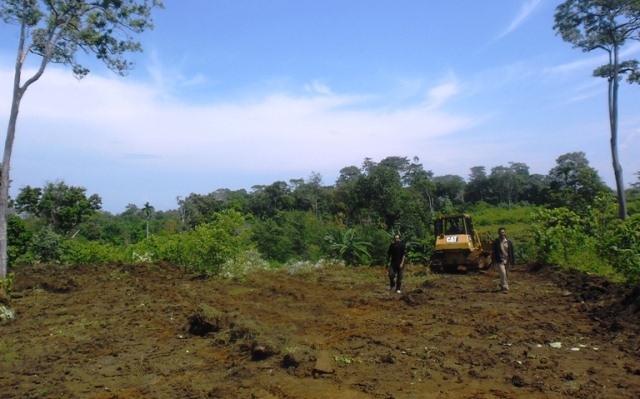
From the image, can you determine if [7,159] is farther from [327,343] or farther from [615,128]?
[615,128]

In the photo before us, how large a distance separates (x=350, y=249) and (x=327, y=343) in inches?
590

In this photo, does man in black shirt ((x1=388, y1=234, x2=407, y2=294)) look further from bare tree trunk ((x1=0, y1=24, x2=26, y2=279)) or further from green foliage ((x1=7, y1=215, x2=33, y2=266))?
green foliage ((x1=7, y1=215, x2=33, y2=266))

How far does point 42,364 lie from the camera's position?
7.24 meters

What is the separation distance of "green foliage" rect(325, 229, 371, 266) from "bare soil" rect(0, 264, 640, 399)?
8438mm

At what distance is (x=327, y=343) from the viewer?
7.82 m

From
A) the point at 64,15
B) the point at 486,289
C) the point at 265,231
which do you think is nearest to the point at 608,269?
the point at 486,289

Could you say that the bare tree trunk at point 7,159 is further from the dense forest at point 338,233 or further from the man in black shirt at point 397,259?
the man in black shirt at point 397,259

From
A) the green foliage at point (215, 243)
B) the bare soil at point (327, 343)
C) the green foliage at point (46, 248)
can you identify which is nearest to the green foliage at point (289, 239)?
the green foliage at point (215, 243)

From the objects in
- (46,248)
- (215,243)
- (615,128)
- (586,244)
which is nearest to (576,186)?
(615,128)

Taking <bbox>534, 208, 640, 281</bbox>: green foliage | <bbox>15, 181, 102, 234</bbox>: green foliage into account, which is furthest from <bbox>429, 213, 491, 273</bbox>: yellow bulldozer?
<bbox>15, 181, 102, 234</bbox>: green foliage

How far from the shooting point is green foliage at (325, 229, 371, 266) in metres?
22.6

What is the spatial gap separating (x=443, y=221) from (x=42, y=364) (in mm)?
13671

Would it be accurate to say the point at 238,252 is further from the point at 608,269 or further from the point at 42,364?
the point at 608,269

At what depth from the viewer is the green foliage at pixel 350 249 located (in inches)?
889
